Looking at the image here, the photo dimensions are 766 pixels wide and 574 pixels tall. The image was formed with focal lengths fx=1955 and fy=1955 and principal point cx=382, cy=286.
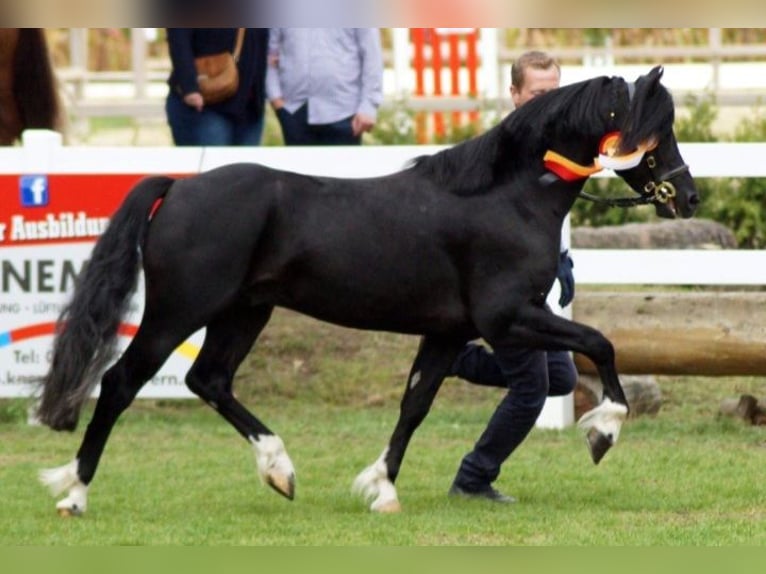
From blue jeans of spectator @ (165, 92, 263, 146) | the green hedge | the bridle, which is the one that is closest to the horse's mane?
Answer: the bridle

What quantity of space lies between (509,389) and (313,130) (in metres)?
3.89

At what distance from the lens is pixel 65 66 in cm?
2738

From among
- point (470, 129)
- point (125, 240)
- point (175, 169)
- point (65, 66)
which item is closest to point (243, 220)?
point (125, 240)

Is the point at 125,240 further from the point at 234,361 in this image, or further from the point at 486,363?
the point at 486,363

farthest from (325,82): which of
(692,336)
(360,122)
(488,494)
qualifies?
(488,494)

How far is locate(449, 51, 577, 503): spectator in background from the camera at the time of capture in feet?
27.3

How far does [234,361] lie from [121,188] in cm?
277

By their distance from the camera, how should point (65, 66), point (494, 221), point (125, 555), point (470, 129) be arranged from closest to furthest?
point (125, 555) < point (494, 221) < point (470, 129) < point (65, 66)

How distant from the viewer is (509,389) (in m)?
8.49

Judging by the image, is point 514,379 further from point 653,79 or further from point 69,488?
point 69,488

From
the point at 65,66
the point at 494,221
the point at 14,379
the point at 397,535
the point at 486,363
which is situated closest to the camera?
the point at 397,535

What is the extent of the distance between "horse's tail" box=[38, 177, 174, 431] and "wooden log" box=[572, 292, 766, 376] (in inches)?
126

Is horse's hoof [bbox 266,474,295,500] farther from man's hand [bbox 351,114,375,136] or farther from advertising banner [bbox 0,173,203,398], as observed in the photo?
man's hand [bbox 351,114,375,136]

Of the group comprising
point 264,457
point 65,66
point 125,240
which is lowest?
point 65,66
